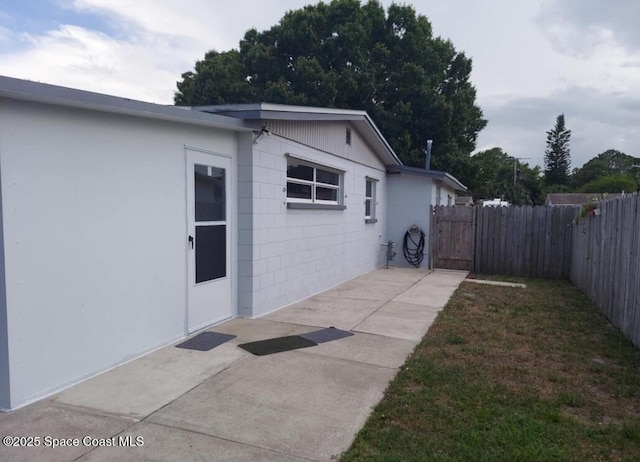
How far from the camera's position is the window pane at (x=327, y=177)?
357 inches

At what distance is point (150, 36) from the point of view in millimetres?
12430

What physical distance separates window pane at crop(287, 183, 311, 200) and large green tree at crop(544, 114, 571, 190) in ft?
188

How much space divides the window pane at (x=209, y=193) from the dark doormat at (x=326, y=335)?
6.48 feet

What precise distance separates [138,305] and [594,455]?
14.0 ft

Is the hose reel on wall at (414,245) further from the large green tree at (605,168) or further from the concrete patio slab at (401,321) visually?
the large green tree at (605,168)

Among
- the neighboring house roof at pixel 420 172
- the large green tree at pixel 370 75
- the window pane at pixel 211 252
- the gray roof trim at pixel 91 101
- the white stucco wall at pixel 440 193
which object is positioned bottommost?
the window pane at pixel 211 252

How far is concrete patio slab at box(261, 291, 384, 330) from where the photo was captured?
6680 mm

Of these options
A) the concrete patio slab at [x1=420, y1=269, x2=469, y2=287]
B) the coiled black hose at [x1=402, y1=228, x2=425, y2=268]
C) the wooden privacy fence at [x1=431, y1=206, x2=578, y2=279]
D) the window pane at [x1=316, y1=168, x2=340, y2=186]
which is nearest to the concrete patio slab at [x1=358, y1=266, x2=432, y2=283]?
the concrete patio slab at [x1=420, y1=269, x2=469, y2=287]

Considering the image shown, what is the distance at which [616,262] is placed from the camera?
6.62m

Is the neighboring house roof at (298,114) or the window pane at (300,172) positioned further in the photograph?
the window pane at (300,172)

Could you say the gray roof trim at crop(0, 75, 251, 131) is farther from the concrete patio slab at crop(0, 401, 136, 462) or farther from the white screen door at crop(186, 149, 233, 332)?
the concrete patio slab at crop(0, 401, 136, 462)

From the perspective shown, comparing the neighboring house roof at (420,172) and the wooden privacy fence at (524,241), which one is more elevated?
the neighboring house roof at (420,172)

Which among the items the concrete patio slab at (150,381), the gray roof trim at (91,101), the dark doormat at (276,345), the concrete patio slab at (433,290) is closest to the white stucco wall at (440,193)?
the concrete patio slab at (433,290)

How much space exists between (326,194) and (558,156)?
192 feet
